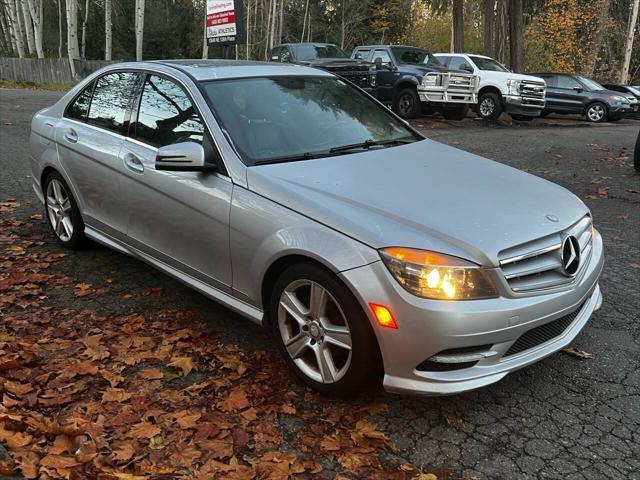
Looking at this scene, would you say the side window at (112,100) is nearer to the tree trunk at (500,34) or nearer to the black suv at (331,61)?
the black suv at (331,61)

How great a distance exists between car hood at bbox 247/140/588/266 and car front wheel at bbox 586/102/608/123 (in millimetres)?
18576

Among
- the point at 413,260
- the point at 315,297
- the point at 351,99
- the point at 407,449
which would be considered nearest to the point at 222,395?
the point at 315,297

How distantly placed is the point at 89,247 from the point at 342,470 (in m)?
3.64

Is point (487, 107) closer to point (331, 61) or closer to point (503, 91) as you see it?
point (503, 91)

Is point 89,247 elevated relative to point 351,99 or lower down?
lower down

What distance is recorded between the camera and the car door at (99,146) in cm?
444

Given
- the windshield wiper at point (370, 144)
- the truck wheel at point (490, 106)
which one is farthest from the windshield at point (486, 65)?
the windshield wiper at point (370, 144)

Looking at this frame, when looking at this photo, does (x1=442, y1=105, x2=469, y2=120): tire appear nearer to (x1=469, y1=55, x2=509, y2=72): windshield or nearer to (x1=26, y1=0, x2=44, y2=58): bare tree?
(x1=469, y1=55, x2=509, y2=72): windshield

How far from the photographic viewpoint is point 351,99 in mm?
4547

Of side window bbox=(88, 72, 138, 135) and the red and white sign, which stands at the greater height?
the red and white sign

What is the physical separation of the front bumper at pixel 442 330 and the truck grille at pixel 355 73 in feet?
44.8

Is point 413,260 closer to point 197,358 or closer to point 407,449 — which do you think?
point 407,449

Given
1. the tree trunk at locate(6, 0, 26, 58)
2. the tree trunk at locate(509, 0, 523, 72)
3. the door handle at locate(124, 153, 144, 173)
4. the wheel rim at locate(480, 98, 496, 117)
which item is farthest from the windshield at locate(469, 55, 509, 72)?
the tree trunk at locate(6, 0, 26, 58)

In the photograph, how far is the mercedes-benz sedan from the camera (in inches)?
110
